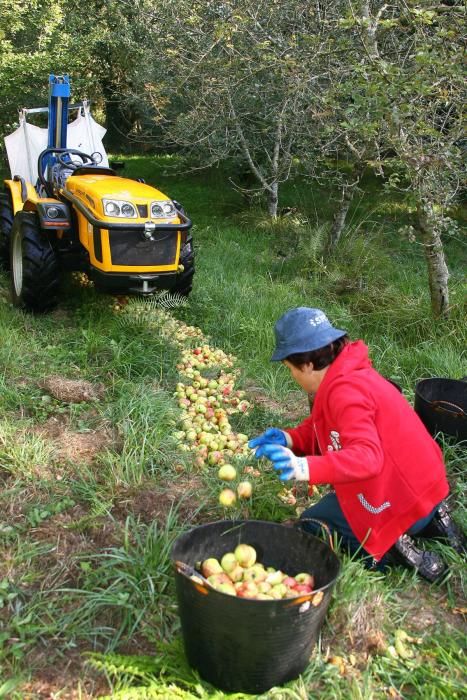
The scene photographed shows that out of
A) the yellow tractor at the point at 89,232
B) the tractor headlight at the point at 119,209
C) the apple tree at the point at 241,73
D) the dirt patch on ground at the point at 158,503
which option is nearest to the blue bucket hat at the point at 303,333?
the dirt patch on ground at the point at 158,503

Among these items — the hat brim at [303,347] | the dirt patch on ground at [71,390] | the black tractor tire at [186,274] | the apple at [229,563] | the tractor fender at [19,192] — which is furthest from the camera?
the tractor fender at [19,192]

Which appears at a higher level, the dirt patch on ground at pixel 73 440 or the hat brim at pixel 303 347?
the hat brim at pixel 303 347

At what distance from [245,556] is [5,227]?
488 centimetres

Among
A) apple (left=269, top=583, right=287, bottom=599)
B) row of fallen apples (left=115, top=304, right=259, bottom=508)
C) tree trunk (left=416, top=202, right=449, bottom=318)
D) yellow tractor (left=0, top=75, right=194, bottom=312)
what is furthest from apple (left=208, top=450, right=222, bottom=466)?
tree trunk (left=416, top=202, right=449, bottom=318)

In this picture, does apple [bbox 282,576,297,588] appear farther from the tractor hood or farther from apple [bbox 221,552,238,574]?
the tractor hood

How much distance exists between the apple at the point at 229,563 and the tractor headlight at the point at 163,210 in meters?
3.10

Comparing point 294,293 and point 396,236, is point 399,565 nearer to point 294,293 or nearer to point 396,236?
point 294,293

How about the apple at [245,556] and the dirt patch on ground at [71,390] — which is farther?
the dirt patch on ground at [71,390]

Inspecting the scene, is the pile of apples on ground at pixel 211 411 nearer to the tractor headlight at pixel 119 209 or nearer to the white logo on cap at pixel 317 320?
the white logo on cap at pixel 317 320

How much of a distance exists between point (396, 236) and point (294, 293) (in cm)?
362

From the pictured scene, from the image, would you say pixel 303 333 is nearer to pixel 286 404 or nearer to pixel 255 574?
pixel 255 574

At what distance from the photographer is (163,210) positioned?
4.96m

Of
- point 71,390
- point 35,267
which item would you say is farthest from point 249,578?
point 35,267

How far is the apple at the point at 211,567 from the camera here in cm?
233
